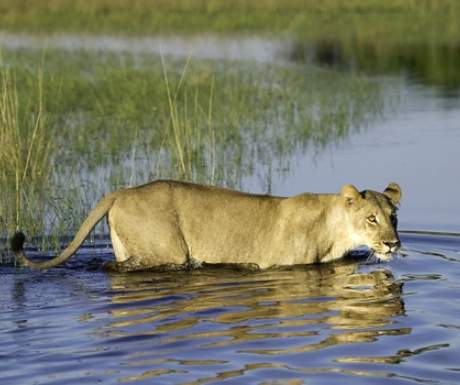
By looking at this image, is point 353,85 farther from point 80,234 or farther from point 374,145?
point 80,234

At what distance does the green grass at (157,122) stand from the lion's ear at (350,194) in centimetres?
252

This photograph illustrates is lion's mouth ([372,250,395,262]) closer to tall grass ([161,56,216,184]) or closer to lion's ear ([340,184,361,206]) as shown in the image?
lion's ear ([340,184,361,206])

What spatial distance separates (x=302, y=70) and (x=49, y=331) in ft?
46.8

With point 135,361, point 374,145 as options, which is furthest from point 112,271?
point 374,145

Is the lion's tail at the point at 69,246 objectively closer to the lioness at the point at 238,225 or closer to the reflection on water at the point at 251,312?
the lioness at the point at 238,225

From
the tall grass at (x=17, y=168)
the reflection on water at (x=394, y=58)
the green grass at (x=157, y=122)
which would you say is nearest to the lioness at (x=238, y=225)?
the green grass at (x=157, y=122)

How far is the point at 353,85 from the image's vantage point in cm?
1955

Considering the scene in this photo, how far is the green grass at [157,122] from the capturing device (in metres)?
12.2

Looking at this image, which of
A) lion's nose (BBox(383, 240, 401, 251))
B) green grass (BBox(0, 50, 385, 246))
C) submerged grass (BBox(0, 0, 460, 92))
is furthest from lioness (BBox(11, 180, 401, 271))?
submerged grass (BBox(0, 0, 460, 92))

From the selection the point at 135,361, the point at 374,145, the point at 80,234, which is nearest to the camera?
the point at 135,361

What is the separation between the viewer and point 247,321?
8.02 meters

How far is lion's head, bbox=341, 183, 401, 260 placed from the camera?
369 inches

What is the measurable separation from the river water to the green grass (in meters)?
1.70

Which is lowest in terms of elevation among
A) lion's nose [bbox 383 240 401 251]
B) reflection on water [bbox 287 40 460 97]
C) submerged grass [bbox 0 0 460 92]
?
lion's nose [bbox 383 240 401 251]
